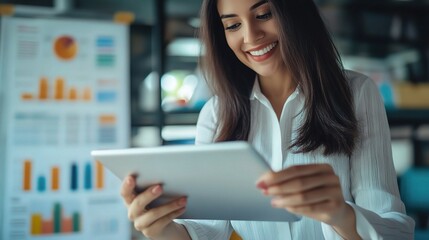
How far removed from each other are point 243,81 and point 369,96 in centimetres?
42

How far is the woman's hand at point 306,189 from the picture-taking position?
0.74 m

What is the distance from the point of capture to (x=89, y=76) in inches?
89.0

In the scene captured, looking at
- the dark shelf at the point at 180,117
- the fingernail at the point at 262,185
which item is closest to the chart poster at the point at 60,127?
the dark shelf at the point at 180,117

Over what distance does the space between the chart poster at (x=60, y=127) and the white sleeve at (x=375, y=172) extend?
1402 millimetres

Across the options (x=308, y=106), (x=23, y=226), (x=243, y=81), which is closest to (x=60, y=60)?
(x=23, y=226)

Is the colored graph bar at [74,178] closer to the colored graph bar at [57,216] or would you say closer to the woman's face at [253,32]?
the colored graph bar at [57,216]

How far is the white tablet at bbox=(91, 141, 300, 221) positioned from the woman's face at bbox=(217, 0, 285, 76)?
1.49 feet

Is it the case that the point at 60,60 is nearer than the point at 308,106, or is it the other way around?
the point at 308,106

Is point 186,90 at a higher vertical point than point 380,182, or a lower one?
higher

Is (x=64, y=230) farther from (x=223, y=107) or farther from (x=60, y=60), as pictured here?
(x=223, y=107)

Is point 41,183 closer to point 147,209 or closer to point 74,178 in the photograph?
point 74,178

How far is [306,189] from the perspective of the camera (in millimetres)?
748

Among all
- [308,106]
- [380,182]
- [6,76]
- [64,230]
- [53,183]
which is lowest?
[64,230]

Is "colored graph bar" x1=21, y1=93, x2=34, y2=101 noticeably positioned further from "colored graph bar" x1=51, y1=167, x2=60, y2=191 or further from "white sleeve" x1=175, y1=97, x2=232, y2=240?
"white sleeve" x1=175, y1=97, x2=232, y2=240
